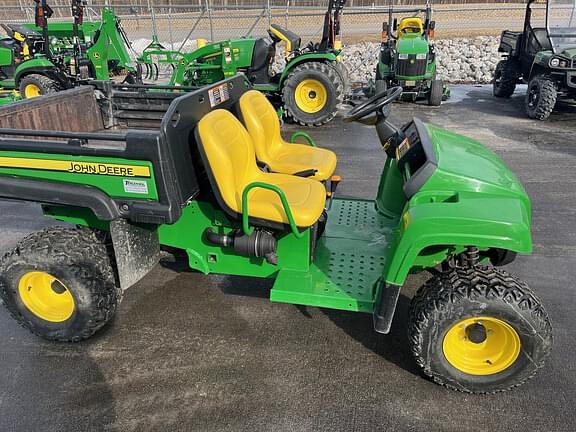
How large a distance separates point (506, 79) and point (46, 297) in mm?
10055

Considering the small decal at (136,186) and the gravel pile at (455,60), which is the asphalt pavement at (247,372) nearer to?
the small decal at (136,186)

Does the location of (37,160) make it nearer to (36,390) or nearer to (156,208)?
(156,208)

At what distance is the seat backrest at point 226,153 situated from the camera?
107 inches

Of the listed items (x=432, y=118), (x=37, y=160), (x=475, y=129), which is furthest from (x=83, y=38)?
(x=37, y=160)

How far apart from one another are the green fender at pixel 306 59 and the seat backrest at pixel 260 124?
4613mm

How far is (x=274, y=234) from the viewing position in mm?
2957

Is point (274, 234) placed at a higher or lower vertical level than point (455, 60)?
lower

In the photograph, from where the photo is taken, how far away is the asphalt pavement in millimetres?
2416

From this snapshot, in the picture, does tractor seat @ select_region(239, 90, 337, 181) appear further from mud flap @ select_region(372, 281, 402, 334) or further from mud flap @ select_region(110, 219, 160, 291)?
mud flap @ select_region(372, 281, 402, 334)

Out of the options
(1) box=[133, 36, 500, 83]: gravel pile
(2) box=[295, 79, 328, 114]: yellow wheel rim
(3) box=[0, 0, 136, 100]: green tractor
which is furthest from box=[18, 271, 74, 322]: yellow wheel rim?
(1) box=[133, 36, 500, 83]: gravel pile

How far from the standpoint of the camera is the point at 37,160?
8.89ft

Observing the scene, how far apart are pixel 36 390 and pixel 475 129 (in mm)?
7414

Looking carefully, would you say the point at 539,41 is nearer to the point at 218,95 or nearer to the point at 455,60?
the point at 455,60

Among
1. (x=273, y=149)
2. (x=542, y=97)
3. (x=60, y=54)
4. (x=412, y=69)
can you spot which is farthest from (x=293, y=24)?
(x=273, y=149)
